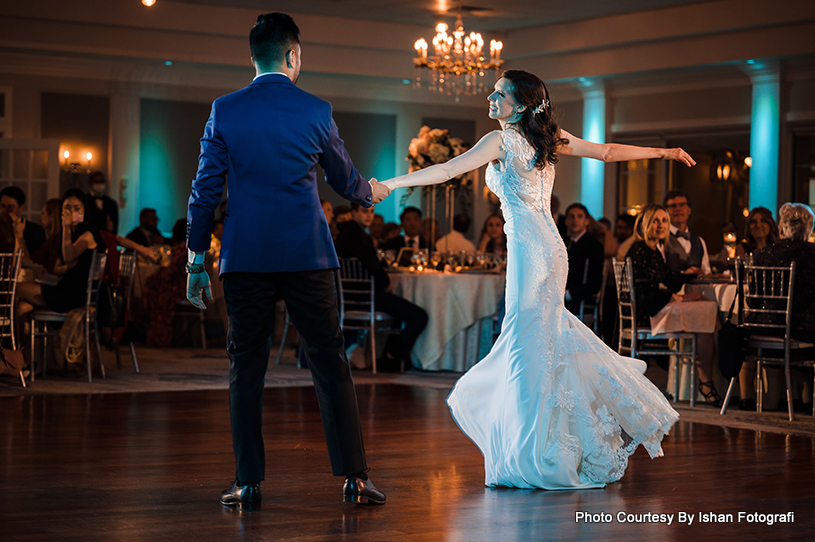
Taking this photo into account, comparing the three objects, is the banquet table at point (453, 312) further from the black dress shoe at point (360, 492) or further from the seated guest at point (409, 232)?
the black dress shoe at point (360, 492)

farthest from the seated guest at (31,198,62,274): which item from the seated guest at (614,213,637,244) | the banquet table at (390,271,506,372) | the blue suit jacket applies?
the seated guest at (614,213,637,244)

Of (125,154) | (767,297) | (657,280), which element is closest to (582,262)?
(657,280)

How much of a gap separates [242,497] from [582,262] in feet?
15.6

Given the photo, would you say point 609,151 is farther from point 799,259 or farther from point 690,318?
point 690,318

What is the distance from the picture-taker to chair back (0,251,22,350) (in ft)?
20.8

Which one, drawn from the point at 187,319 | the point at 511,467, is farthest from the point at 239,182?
the point at 187,319

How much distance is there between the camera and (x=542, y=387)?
364cm

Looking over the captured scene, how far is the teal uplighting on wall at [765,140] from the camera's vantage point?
11.2 metres

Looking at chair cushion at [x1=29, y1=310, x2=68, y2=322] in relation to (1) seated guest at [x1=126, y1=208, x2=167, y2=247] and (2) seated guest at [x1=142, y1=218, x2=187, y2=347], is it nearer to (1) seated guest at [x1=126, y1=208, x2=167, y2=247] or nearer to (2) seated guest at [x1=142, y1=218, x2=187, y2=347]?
(2) seated guest at [x1=142, y1=218, x2=187, y2=347]

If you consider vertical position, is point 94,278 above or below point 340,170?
below

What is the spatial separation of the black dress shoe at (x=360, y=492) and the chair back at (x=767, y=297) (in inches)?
132

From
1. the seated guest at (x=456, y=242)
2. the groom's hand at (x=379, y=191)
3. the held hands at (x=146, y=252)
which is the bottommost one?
the held hands at (x=146, y=252)

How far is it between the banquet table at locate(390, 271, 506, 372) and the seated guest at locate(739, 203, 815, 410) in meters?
2.36

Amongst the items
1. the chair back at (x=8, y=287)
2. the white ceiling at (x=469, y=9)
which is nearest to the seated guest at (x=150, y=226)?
the white ceiling at (x=469, y=9)
